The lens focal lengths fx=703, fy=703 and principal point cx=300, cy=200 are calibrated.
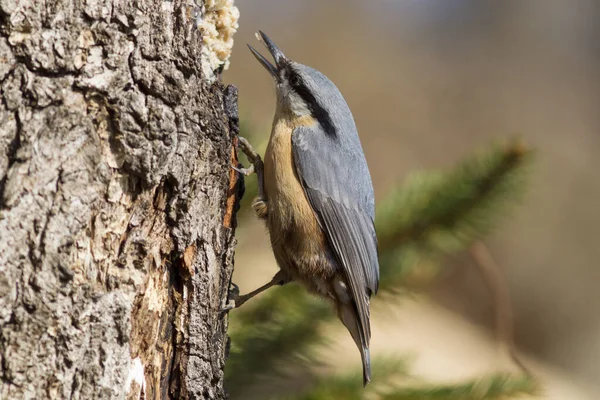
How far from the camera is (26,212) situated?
1.46 metres

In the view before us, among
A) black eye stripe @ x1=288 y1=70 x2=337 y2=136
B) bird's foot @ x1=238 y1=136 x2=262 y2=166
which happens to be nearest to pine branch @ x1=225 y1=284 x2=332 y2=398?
bird's foot @ x1=238 y1=136 x2=262 y2=166

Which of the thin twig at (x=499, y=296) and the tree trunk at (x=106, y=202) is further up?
the thin twig at (x=499, y=296)

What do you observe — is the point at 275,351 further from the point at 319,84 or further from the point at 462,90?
the point at 462,90

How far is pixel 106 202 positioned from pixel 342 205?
47.4 inches

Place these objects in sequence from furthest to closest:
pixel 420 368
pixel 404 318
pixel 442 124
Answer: pixel 442 124 → pixel 404 318 → pixel 420 368

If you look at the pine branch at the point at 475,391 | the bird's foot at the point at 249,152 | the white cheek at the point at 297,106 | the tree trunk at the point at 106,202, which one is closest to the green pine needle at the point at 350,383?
the pine branch at the point at 475,391

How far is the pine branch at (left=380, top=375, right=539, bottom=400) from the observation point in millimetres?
2420

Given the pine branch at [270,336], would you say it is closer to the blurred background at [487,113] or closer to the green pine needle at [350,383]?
the green pine needle at [350,383]

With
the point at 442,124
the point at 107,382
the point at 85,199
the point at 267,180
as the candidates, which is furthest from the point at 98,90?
the point at 442,124

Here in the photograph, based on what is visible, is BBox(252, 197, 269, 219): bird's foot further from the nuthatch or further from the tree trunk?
the tree trunk

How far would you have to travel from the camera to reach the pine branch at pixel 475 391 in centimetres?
242

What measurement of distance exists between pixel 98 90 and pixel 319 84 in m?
1.35

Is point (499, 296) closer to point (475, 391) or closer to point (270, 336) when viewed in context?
point (475, 391)

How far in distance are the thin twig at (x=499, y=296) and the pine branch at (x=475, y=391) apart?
304 cm
